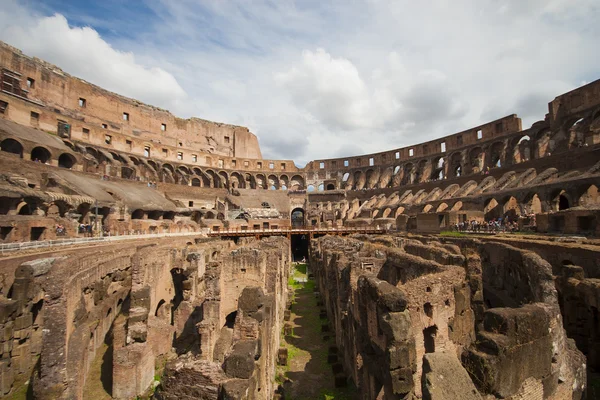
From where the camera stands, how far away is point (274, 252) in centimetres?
1208

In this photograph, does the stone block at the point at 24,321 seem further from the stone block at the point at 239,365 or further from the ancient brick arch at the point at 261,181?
the ancient brick arch at the point at 261,181

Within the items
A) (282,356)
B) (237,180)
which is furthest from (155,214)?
(282,356)

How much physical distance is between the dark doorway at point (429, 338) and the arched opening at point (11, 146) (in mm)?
39730

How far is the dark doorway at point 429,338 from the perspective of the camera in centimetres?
672

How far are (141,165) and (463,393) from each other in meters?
53.4

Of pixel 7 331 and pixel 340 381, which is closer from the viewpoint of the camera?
pixel 340 381

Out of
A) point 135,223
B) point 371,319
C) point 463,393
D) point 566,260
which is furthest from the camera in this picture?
point 135,223

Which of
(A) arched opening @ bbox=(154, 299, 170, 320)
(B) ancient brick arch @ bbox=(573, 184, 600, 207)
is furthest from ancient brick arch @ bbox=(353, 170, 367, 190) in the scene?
(A) arched opening @ bbox=(154, 299, 170, 320)

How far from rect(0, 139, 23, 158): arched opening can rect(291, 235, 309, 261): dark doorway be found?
31897 mm

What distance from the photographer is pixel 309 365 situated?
9.91 meters

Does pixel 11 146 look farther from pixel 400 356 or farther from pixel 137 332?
pixel 400 356

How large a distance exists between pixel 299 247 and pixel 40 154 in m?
Result: 32.5

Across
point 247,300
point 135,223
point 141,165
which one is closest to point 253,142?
point 141,165

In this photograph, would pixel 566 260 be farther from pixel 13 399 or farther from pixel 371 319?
pixel 13 399
